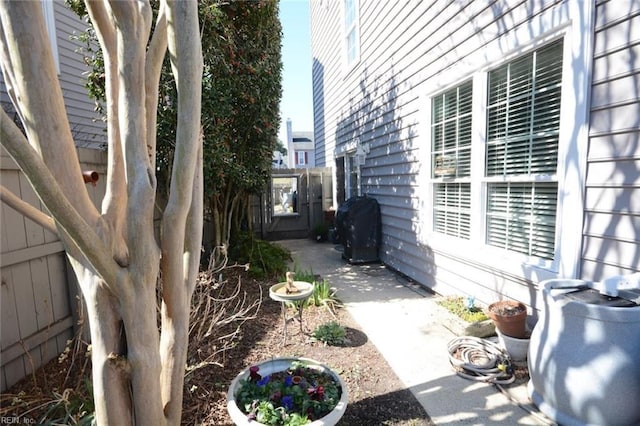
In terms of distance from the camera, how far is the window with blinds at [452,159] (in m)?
3.66

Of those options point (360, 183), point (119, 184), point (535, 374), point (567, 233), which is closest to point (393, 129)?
point (360, 183)

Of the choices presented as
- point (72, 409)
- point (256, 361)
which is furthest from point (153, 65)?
point (256, 361)

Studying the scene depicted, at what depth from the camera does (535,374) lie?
84.0 inches

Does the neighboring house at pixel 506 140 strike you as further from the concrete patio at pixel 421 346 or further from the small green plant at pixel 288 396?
the small green plant at pixel 288 396

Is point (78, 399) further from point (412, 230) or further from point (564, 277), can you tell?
point (412, 230)

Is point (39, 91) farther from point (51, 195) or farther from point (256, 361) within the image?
point (256, 361)

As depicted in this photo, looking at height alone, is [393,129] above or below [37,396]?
above

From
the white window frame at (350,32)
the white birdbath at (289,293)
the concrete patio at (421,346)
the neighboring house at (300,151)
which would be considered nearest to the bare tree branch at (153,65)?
the white birdbath at (289,293)

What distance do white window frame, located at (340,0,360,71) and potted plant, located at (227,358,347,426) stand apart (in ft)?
20.4

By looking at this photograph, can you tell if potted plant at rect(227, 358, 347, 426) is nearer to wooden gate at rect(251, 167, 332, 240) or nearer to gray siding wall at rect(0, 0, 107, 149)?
gray siding wall at rect(0, 0, 107, 149)

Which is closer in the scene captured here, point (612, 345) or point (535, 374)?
point (612, 345)

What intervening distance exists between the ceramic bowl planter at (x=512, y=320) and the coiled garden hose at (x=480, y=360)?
0.17 metres

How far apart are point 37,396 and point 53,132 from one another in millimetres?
1851

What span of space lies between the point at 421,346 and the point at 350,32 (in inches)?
264
